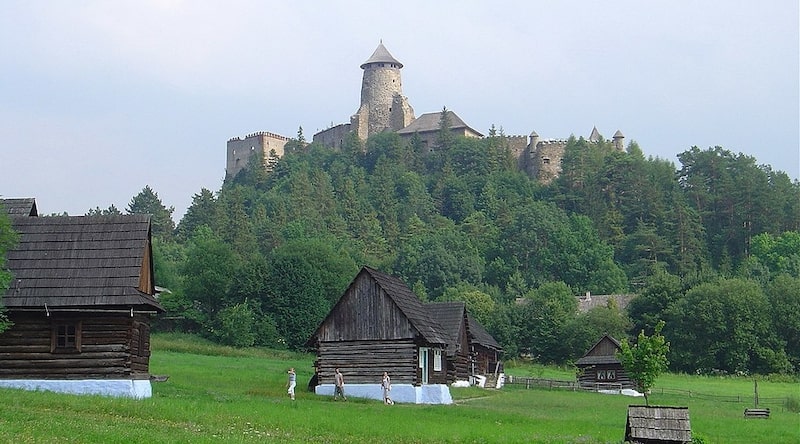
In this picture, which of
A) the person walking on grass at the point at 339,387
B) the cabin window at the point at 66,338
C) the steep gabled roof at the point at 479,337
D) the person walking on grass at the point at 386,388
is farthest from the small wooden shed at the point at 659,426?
the steep gabled roof at the point at 479,337

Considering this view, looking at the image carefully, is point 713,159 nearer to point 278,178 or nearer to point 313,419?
point 278,178

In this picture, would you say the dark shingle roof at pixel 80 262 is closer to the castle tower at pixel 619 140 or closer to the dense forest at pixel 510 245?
A: the dense forest at pixel 510 245

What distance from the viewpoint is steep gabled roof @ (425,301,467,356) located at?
49562 mm

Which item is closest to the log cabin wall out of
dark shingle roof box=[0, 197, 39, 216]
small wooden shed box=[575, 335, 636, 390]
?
dark shingle roof box=[0, 197, 39, 216]

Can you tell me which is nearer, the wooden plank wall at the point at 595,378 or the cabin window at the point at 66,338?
the cabin window at the point at 66,338

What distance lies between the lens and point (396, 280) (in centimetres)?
4388

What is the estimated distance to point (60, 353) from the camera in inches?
1158

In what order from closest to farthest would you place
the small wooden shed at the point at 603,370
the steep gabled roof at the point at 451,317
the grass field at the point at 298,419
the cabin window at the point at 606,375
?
the grass field at the point at 298,419
the steep gabled roof at the point at 451,317
the small wooden shed at the point at 603,370
the cabin window at the point at 606,375

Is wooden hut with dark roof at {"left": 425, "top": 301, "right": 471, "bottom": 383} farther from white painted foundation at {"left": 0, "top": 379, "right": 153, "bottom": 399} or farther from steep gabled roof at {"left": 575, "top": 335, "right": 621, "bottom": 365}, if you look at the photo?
white painted foundation at {"left": 0, "top": 379, "right": 153, "bottom": 399}

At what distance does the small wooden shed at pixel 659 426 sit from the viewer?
20109 mm

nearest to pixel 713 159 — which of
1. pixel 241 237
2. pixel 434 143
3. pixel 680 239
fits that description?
pixel 680 239

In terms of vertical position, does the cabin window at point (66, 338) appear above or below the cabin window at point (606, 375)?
above

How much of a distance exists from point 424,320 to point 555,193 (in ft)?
327

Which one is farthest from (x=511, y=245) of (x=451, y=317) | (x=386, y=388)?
(x=386, y=388)
